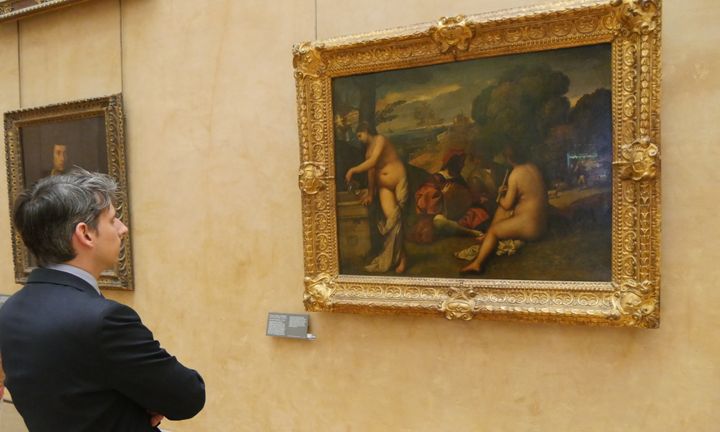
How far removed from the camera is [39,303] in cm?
214

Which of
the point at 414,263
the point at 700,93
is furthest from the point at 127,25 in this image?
the point at 700,93

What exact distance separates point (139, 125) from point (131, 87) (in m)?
0.37

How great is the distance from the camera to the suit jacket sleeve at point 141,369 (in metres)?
2.07

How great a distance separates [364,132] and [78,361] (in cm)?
243

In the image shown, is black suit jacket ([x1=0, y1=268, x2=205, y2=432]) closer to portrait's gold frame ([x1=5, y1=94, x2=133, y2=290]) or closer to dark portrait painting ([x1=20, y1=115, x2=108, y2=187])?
portrait's gold frame ([x1=5, y1=94, x2=133, y2=290])

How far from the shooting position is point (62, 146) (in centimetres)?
534

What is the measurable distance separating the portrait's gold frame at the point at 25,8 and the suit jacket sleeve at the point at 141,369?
441 centimetres

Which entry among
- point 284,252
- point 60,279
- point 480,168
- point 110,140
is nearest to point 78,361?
point 60,279

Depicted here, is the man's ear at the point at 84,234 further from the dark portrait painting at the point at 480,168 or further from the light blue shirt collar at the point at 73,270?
the dark portrait painting at the point at 480,168

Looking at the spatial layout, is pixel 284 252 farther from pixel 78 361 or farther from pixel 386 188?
pixel 78 361

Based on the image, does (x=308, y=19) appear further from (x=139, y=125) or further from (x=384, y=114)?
(x=139, y=125)

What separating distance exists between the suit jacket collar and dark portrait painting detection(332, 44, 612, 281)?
2.07m

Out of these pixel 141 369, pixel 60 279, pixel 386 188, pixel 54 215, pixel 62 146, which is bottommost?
pixel 141 369

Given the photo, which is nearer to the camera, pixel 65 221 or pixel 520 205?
pixel 65 221
